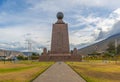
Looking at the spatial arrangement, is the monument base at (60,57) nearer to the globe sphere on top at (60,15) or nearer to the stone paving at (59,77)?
the globe sphere on top at (60,15)

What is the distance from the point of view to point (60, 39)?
83.0m

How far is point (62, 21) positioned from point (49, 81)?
69898mm

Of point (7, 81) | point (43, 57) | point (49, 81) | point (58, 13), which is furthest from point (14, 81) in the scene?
point (58, 13)

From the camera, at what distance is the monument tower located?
81.8 meters

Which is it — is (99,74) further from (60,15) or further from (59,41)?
(60,15)

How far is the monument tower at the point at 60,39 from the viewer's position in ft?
269

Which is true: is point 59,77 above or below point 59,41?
below

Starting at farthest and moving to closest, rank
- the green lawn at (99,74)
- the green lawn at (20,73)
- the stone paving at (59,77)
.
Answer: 1. the green lawn at (99,74)
2. the green lawn at (20,73)
3. the stone paving at (59,77)

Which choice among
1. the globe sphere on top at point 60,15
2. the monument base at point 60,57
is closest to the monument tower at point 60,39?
the globe sphere on top at point 60,15

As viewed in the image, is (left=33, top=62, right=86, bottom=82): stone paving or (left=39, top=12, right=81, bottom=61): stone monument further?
(left=39, top=12, right=81, bottom=61): stone monument

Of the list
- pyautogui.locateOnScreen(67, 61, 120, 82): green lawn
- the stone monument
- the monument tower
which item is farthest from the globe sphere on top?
pyautogui.locateOnScreen(67, 61, 120, 82): green lawn

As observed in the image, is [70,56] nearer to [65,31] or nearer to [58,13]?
[65,31]

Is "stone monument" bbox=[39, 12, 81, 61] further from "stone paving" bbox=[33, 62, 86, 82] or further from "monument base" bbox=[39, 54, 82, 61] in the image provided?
"stone paving" bbox=[33, 62, 86, 82]

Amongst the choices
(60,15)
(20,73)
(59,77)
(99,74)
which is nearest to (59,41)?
(60,15)
